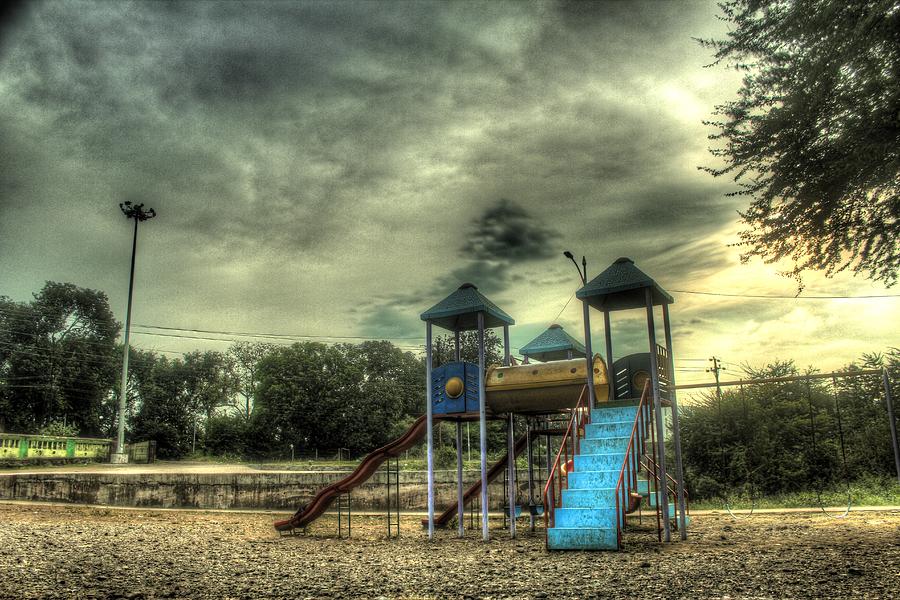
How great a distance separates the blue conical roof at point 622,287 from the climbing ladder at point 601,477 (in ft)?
6.06

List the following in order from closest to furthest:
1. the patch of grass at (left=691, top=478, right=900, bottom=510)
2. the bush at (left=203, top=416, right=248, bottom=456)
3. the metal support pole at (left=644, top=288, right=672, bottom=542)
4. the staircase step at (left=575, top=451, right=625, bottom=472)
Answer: the staircase step at (left=575, top=451, right=625, bottom=472) < the metal support pole at (left=644, top=288, right=672, bottom=542) < the patch of grass at (left=691, top=478, right=900, bottom=510) < the bush at (left=203, top=416, right=248, bottom=456)

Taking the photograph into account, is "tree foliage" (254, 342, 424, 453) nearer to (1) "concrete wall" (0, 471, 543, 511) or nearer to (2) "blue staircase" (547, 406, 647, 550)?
(1) "concrete wall" (0, 471, 543, 511)

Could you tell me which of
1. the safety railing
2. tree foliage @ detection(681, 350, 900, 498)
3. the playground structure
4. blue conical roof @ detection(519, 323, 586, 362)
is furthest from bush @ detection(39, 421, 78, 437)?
the safety railing

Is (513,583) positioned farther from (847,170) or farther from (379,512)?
(379,512)

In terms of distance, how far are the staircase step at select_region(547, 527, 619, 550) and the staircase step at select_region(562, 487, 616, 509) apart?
434mm

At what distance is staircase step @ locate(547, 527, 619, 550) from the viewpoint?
400 inches

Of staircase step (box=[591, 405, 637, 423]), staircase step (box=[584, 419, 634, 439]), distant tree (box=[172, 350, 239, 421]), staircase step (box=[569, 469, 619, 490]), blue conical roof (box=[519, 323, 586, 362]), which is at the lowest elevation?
staircase step (box=[569, 469, 619, 490])

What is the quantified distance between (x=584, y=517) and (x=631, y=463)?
5.06ft

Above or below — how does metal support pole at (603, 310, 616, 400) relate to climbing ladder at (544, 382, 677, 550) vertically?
above

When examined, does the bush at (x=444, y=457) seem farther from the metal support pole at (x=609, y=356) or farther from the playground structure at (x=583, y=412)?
the metal support pole at (x=609, y=356)

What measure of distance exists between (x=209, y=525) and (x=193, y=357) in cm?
5487

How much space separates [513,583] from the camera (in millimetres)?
7875

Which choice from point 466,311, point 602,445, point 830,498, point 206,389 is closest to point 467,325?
point 466,311

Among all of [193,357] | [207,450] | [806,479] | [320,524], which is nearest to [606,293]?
[320,524]
